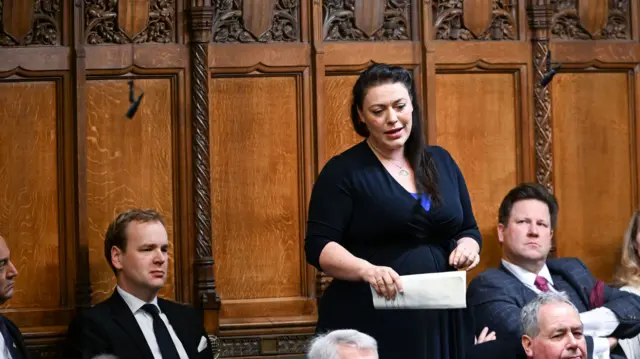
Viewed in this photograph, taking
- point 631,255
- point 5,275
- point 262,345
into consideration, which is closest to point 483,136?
point 631,255

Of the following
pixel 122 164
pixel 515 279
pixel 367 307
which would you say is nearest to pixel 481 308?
pixel 515 279

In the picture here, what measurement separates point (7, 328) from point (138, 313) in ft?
1.49

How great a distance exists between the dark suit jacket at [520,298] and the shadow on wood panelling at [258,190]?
3.09 feet

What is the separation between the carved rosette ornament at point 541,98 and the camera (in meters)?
5.24

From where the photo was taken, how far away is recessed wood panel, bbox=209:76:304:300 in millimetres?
5023

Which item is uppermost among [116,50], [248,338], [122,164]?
[116,50]

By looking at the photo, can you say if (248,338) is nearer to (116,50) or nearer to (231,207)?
(231,207)

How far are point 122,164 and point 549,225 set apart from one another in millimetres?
1685

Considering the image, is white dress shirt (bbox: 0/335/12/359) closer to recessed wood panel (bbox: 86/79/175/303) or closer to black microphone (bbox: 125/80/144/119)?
recessed wood panel (bbox: 86/79/175/303)

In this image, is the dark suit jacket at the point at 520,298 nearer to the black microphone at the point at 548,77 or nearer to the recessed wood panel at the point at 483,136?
the recessed wood panel at the point at 483,136

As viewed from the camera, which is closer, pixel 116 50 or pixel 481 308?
pixel 481 308

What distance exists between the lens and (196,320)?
4531mm

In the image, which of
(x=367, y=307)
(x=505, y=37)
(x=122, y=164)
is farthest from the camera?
(x=505, y=37)

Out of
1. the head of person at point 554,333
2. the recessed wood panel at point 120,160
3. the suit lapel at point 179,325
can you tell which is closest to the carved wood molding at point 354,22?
the recessed wood panel at point 120,160
